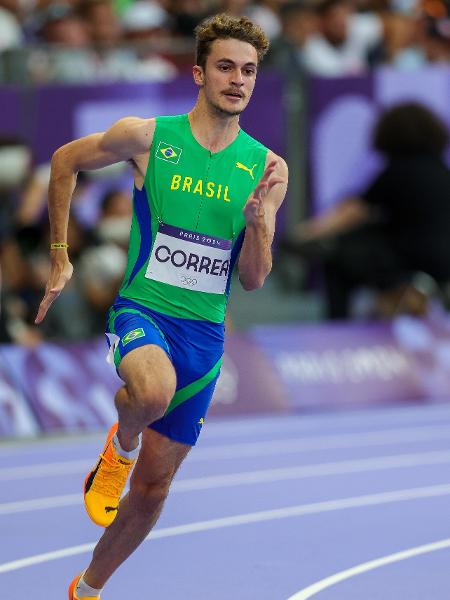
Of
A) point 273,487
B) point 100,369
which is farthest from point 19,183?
point 273,487

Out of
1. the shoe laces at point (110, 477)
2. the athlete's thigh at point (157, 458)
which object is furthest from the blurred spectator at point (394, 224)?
the shoe laces at point (110, 477)

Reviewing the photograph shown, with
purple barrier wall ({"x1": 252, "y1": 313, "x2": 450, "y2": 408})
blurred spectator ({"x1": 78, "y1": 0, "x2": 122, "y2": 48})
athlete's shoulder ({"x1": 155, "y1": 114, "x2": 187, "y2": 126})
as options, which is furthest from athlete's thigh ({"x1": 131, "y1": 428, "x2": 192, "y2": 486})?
blurred spectator ({"x1": 78, "y1": 0, "x2": 122, "y2": 48})

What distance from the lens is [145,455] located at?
6023 mm

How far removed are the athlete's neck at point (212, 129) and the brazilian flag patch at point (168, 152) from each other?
107 millimetres

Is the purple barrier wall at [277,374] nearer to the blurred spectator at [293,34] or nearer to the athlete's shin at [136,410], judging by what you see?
the blurred spectator at [293,34]

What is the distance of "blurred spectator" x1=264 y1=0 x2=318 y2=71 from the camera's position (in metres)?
13.5

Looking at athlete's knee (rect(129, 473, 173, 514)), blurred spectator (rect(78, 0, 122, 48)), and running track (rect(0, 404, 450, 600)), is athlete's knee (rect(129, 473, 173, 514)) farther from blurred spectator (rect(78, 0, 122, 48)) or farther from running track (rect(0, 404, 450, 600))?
blurred spectator (rect(78, 0, 122, 48))

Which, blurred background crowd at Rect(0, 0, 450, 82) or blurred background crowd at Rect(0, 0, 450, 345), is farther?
blurred background crowd at Rect(0, 0, 450, 82)

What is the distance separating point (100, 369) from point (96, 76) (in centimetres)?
260

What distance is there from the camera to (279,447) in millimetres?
10711

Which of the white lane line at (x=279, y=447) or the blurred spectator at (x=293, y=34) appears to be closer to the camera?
the white lane line at (x=279, y=447)

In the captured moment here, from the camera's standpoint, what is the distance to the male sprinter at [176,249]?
5.99 meters

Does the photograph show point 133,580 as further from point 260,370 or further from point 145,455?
point 260,370

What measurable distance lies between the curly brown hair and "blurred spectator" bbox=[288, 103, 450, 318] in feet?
22.1
